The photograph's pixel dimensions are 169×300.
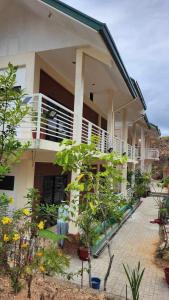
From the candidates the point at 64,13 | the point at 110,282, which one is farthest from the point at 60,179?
the point at 64,13

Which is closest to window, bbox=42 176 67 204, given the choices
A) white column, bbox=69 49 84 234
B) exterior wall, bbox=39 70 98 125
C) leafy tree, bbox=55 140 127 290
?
white column, bbox=69 49 84 234

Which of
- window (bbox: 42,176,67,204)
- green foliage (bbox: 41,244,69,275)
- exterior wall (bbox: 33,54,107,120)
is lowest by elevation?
green foliage (bbox: 41,244,69,275)

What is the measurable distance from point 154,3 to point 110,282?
1017 cm

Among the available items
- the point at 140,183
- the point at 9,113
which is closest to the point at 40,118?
the point at 9,113

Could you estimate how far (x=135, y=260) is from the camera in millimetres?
9203

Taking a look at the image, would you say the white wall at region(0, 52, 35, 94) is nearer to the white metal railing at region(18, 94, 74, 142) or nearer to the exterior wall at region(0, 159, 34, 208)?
the white metal railing at region(18, 94, 74, 142)

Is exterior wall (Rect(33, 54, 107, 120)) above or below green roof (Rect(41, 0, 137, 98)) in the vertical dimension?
below

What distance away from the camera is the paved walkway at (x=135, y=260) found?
701cm

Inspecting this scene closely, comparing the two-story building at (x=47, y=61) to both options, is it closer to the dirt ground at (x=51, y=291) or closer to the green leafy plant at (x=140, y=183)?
the dirt ground at (x=51, y=291)

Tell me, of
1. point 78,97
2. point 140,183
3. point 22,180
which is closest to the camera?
point 22,180

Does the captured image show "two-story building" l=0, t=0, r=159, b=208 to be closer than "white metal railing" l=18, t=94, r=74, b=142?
No

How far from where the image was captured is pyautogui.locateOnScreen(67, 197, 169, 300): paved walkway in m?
7.01

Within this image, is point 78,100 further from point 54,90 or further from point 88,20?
point 88,20

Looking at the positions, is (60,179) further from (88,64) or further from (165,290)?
(165,290)
